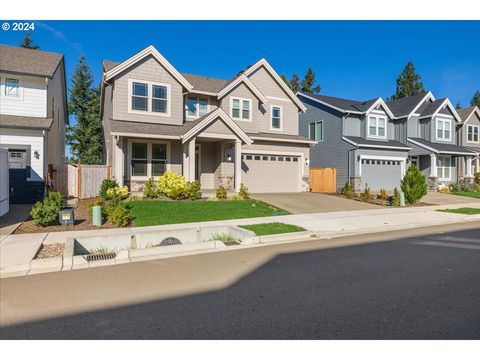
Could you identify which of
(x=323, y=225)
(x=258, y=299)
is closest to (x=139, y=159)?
(x=323, y=225)

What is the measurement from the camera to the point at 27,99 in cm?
1598

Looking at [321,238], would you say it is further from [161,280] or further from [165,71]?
[165,71]

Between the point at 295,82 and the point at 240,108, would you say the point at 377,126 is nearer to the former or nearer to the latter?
the point at 240,108

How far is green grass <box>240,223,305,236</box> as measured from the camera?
9748 mm

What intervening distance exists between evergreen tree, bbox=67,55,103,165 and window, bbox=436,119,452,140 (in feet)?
122

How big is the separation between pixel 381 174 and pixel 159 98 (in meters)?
17.9

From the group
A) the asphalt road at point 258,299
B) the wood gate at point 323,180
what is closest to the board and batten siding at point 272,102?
the wood gate at point 323,180

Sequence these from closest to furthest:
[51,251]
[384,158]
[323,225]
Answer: [51,251] → [323,225] → [384,158]

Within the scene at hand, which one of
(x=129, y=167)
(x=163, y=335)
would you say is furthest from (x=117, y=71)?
(x=163, y=335)

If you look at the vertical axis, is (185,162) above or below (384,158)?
below

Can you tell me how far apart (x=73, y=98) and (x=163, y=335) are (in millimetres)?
48124

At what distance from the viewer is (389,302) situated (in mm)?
4637

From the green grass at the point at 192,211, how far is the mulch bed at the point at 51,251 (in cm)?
304

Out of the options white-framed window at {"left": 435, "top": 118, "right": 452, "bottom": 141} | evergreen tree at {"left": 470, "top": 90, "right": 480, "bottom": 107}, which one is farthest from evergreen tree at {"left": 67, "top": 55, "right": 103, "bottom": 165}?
evergreen tree at {"left": 470, "top": 90, "right": 480, "bottom": 107}
